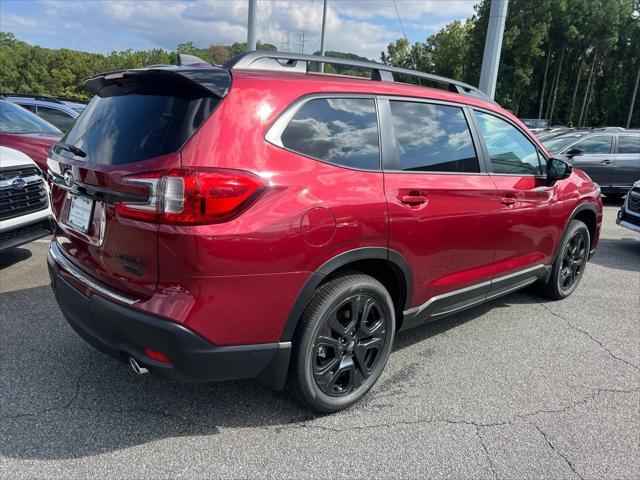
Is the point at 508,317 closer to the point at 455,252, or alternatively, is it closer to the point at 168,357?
the point at 455,252

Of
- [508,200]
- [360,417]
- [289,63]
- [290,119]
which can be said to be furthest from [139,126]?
[508,200]

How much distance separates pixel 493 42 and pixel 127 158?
35.8 ft

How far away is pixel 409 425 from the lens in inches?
109

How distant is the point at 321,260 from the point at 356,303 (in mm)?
437

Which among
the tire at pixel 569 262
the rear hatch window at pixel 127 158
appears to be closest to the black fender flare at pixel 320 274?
the rear hatch window at pixel 127 158

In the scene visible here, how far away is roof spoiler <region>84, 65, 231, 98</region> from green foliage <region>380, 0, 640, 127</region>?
41189 mm

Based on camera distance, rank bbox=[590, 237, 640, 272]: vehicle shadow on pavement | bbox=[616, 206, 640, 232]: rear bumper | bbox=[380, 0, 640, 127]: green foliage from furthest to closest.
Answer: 1. bbox=[380, 0, 640, 127]: green foliage
2. bbox=[616, 206, 640, 232]: rear bumper
3. bbox=[590, 237, 640, 272]: vehicle shadow on pavement

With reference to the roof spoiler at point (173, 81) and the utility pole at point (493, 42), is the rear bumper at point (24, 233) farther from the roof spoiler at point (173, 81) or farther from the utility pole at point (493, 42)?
the utility pole at point (493, 42)

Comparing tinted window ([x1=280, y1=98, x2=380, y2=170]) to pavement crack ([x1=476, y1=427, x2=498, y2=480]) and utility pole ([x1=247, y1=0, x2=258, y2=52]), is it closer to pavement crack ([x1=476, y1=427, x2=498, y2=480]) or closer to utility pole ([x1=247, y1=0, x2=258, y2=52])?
pavement crack ([x1=476, y1=427, x2=498, y2=480])

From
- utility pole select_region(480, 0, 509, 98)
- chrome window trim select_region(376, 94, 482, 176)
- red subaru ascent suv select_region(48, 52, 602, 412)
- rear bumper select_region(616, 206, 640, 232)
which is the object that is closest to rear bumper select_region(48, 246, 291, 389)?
red subaru ascent suv select_region(48, 52, 602, 412)

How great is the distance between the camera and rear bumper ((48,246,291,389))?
2.19 meters

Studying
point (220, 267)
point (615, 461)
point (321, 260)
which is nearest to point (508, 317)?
point (615, 461)

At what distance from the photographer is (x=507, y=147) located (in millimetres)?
3873

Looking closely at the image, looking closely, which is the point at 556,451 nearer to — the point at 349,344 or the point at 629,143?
the point at 349,344
